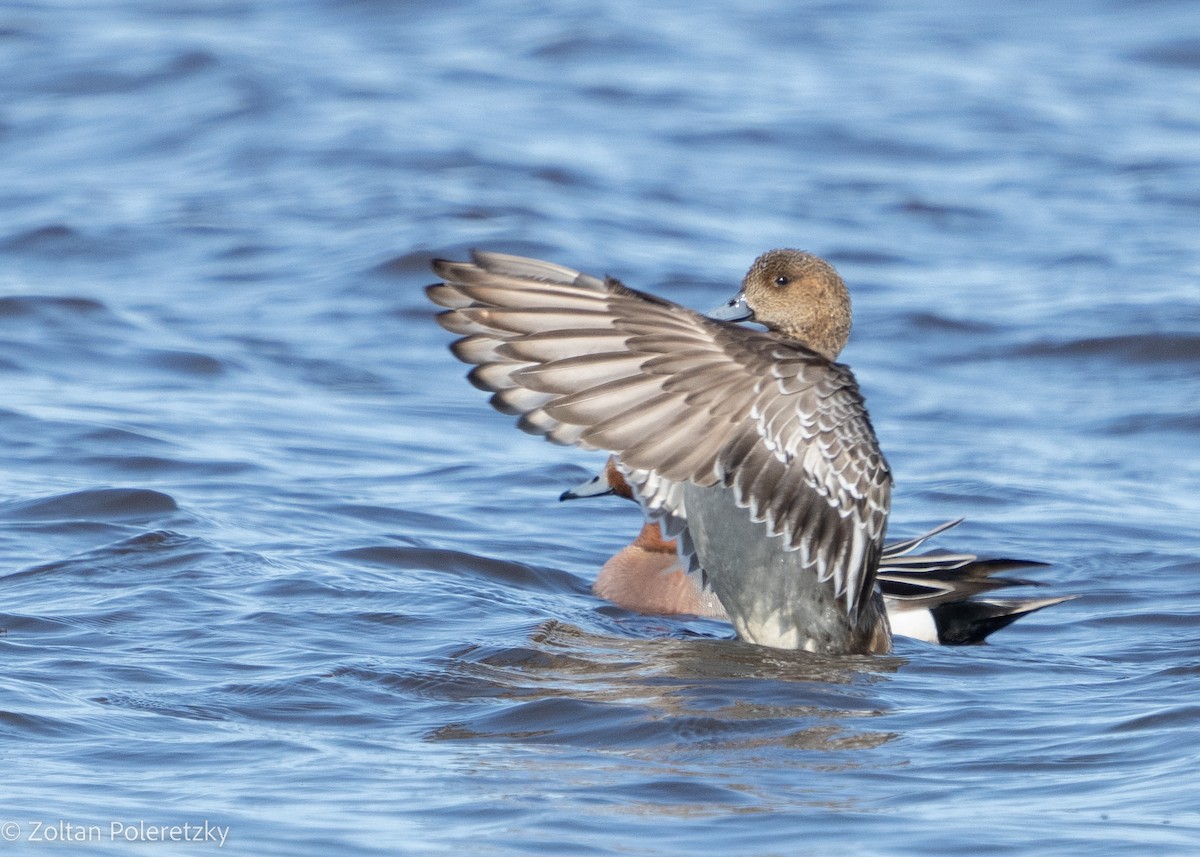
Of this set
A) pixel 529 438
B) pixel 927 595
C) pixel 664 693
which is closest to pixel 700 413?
pixel 664 693

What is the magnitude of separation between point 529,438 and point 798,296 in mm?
2931

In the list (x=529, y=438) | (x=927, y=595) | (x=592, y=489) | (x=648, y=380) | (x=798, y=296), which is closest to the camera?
(x=648, y=380)

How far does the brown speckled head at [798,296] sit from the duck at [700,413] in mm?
772

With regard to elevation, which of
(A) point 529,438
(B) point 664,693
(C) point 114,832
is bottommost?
(A) point 529,438

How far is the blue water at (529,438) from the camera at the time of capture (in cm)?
396

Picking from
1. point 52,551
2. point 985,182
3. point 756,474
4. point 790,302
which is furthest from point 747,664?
point 985,182

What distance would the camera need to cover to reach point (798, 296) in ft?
18.1

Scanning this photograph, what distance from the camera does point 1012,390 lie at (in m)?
9.05

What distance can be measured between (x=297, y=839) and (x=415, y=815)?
255mm

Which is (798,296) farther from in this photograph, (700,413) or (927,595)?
(700,413)

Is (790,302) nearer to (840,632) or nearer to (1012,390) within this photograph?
(840,632)

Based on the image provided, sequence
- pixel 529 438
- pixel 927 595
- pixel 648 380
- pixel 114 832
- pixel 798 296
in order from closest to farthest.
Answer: pixel 114 832
pixel 648 380
pixel 798 296
pixel 927 595
pixel 529 438

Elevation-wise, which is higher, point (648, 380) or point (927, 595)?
point (648, 380)

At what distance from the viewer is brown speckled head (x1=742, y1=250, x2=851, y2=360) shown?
5.51m
